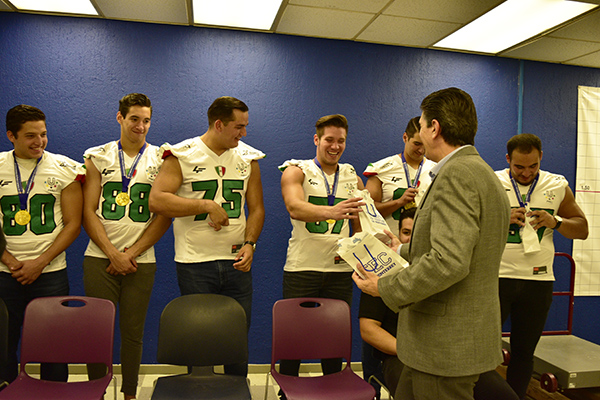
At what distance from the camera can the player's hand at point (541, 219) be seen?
280 cm

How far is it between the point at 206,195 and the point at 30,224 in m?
1.07

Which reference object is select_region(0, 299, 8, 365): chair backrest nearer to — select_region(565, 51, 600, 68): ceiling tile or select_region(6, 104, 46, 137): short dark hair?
select_region(6, 104, 46, 137): short dark hair

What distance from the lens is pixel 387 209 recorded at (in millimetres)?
2961

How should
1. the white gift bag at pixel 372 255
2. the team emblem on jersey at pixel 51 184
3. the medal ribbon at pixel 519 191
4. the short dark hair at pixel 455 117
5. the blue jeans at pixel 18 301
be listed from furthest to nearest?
the medal ribbon at pixel 519 191 < the team emblem on jersey at pixel 51 184 < the blue jeans at pixel 18 301 < the white gift bag at pixel 372 255 < the short dark hair at pixel 455 117

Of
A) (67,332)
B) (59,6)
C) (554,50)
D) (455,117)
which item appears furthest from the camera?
(554,50)

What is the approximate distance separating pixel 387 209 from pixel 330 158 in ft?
1.74

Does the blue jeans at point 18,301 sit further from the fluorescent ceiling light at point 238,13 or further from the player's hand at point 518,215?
the player's hand at point 518,215

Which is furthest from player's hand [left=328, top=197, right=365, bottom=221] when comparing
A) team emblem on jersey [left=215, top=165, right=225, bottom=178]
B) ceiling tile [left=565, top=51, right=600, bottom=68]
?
ceiling tile [left=565, top=51, right=600, bottom=68]

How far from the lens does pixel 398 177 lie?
121 inches

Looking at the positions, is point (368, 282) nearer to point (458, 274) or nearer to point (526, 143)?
point (458, 274)

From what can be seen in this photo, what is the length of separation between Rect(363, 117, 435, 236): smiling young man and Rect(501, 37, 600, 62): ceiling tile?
70.8 inches

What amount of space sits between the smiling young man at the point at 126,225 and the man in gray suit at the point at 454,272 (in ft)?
5.78

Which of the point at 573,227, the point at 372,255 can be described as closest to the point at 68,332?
the point at 372,255

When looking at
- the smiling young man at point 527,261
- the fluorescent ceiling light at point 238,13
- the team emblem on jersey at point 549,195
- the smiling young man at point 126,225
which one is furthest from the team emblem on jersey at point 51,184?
the team emblem on jersey at point 549,195
